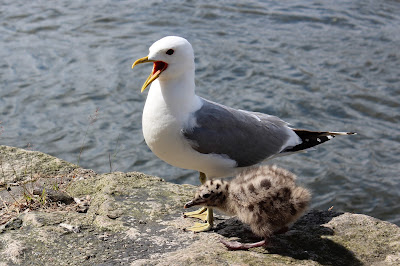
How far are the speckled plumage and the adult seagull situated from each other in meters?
0.41

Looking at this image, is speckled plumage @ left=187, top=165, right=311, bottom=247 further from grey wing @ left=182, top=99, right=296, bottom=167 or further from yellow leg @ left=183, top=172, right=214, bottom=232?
grey wing @ left=182, top=99, right=296, bottom=167

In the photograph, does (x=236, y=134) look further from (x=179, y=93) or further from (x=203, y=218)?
(x=203, y=218)

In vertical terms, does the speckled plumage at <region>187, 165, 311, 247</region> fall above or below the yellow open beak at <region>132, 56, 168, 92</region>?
below

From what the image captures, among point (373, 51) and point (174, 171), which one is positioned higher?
point (373, 51)

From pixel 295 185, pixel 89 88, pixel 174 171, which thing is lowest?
pixel 174 171

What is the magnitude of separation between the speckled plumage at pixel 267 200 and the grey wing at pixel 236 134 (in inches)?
25.7

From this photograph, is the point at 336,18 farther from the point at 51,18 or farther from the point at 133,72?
the point at 51,18

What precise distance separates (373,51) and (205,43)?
9.93 ft

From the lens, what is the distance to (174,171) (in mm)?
7824

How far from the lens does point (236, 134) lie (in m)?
4.93

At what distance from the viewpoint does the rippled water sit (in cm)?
786

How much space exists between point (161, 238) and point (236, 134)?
50.4 inches

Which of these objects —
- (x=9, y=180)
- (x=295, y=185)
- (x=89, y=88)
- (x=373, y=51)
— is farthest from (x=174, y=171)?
(x=373, y=51)

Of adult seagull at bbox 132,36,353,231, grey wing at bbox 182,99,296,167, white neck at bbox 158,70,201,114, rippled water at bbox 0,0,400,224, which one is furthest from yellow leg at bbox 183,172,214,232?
rippled water at bbox 0,0,400,224
